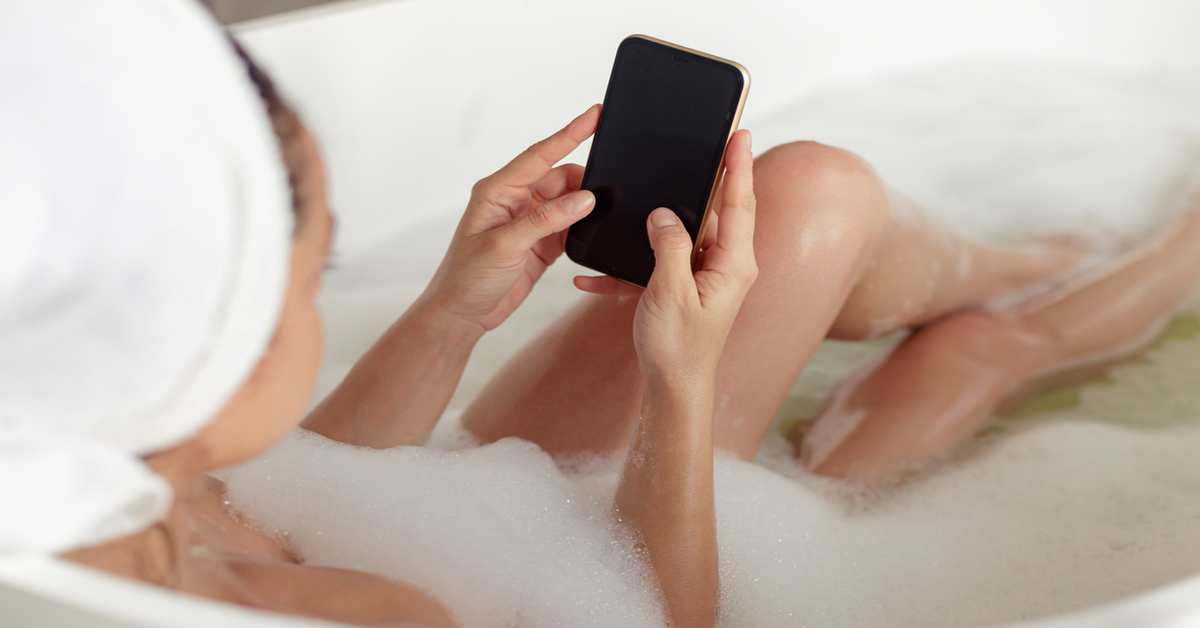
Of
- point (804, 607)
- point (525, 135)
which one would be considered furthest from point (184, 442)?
point (525, 135)

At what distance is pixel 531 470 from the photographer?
68cm

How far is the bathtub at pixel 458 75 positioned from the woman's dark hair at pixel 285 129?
56 centimetres

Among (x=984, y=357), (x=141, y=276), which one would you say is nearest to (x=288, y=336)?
(x=141, y=276)

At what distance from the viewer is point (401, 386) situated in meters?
0.69

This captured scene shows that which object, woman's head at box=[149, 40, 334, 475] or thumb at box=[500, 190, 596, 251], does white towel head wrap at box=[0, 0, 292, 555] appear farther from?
thumb at box=[500, 190, 596, 251]

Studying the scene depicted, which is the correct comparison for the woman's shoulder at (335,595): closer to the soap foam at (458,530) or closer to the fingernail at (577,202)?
the soap foam at (458,530)

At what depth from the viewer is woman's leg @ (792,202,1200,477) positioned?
811 mm

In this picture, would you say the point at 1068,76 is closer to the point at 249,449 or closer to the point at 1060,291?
the point at 1060,291

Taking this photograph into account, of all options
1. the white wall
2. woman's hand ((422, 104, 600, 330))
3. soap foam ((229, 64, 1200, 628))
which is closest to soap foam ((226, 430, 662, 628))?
soap foam ((229, 64, 1200, 628))

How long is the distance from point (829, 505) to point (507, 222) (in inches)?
15.2

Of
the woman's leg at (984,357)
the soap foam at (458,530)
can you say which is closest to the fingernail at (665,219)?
the soap foam at (458,530)

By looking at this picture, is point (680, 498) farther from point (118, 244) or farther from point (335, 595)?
point (118, 244)

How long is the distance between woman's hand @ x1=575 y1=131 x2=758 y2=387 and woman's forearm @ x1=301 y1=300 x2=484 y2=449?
0.60 ft

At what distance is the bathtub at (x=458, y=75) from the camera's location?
1.01m
